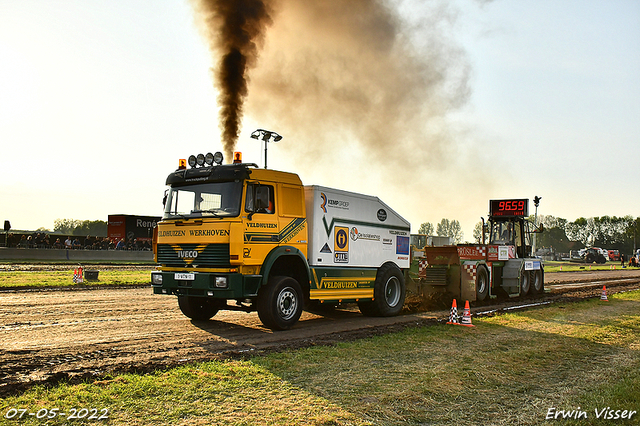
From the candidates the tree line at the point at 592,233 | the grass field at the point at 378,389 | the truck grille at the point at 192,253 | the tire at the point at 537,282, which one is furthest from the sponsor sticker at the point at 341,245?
the tree line at the point at 592,233

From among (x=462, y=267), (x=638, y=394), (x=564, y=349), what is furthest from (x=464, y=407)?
(x=462, y=267)

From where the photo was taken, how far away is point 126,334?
930 cm

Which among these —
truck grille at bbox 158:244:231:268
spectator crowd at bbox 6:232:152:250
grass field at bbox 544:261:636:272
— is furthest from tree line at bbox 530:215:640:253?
truck grille at bbox 158:244:231:268

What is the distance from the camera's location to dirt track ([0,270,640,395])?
6.86 metres

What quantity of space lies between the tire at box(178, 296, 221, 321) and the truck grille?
1.32 meters

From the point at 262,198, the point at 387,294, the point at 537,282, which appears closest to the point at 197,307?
the point at 262,198

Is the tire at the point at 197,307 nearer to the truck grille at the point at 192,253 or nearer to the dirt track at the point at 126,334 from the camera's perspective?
the dirt track at the point at 126,334

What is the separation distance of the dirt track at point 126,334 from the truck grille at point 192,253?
1.39 m

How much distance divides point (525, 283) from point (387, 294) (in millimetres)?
9399

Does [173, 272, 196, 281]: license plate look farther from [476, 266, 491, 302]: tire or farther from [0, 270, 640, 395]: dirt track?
[476, 266, 491, 302]: tire

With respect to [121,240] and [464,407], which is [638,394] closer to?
[464,407]

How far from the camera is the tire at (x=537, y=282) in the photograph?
2058 cm

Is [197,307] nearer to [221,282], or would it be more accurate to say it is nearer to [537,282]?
[221,282]

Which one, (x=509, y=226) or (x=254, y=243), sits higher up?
(x=509, y=226)
